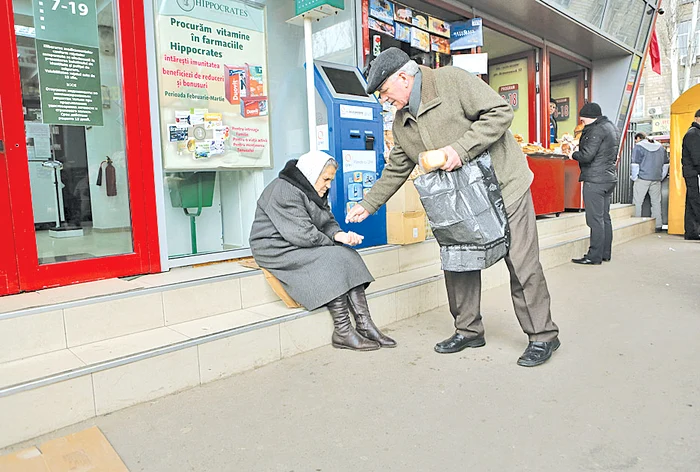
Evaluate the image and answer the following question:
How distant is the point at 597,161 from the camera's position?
5.45 m

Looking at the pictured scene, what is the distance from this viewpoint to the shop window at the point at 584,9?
6.81m

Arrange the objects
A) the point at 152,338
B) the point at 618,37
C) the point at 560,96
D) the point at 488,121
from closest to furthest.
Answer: the point at 488,121 < the point at 152,338 < the point at 618,37 < the point at 560,96

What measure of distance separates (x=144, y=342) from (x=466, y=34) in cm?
529

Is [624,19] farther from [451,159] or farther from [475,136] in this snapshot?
[451,159]

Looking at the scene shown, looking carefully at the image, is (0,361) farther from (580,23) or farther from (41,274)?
(580,23)

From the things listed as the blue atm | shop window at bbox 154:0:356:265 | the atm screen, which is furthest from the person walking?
shop window at bbox 154:0:356:265

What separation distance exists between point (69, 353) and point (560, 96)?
9431 millimetres

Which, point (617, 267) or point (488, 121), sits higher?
point (488, 121)

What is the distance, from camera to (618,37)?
27.8 feet

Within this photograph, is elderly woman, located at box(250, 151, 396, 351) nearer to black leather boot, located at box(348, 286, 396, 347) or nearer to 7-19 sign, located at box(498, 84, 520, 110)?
black leather boot, located at box(348, 286, 396, 347)

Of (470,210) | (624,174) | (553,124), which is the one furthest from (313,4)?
(624,174)

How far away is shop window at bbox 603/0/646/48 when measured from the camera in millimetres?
7949

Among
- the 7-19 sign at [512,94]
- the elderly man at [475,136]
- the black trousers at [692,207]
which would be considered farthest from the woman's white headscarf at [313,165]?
the black trousers at [692,207]

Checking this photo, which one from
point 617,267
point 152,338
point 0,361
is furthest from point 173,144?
point 617,267
